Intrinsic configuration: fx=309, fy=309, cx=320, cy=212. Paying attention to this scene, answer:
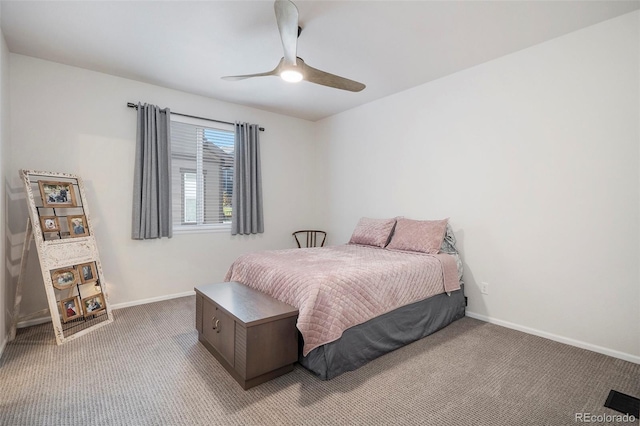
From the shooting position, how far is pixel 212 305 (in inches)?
91.1

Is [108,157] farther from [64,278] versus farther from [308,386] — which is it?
[308,386]

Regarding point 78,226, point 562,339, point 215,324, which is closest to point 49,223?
point 78,226

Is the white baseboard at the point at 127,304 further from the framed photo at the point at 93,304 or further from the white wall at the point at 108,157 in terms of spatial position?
the framed photo at the point at 93,304

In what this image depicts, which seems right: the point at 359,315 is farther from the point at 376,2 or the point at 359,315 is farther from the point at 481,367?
the point at 376,2

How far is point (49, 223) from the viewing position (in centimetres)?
279

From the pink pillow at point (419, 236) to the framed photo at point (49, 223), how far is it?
3244 millimetres

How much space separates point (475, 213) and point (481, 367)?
61.3 inches

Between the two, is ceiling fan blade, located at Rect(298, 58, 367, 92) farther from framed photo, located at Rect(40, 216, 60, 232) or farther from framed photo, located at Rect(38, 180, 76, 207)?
framed photo, located at Rect(40, 216, 60, 232)

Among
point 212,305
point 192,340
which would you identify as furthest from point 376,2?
point 192,340

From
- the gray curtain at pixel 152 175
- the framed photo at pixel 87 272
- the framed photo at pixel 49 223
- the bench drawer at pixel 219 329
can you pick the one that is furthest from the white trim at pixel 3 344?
the bench drawer at pixel 219 329

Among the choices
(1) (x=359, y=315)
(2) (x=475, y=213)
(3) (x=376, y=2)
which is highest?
(3) (x=376, y=2)

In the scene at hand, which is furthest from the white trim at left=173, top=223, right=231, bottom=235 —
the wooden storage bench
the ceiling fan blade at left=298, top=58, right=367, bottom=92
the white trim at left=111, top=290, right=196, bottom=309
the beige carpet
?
the ceiling fan blade at left=298, top=58, right=367, bottom=92

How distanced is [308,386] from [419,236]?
1.92 metres

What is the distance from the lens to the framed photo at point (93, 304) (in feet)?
9.52
